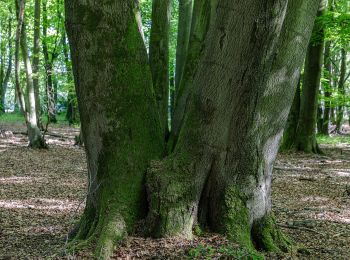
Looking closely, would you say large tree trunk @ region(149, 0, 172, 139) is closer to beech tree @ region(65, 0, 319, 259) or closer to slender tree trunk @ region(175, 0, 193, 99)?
beech tree @ region(65, 0, 319, 259)

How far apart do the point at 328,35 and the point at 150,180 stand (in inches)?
467

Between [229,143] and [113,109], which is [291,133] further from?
[113,109]

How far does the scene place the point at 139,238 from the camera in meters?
3.83

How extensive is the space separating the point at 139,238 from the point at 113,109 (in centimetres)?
112

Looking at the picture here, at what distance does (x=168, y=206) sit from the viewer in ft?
12.3

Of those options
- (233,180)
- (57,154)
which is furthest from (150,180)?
(57,154)

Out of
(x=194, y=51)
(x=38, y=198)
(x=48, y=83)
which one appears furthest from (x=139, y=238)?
(x=48, y=83)

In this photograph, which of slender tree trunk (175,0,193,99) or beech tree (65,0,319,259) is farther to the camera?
slender tree trunk (175,0,193,99)

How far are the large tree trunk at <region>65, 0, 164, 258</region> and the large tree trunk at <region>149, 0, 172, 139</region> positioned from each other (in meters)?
1.53

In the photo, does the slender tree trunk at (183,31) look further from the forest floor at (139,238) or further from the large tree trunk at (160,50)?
the forest floor at (139,238)

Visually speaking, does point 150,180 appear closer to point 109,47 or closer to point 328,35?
point 109,47

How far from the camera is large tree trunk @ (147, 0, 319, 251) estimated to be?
3.64 meters

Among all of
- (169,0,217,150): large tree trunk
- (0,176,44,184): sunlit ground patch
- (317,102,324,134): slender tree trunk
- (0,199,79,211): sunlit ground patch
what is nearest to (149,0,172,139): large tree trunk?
(169,0,217,150): large tree trunk

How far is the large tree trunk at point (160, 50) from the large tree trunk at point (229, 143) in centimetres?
167
